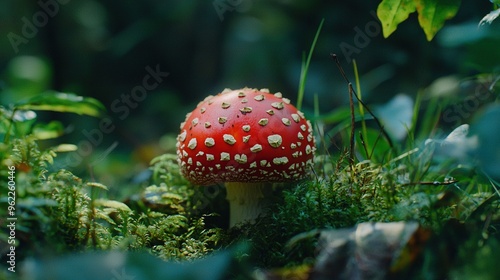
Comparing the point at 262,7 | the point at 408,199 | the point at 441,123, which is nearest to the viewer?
the point at 408,199

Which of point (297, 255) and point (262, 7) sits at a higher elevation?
point (262, 7)

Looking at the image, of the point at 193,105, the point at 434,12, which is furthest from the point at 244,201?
the point at 193,105

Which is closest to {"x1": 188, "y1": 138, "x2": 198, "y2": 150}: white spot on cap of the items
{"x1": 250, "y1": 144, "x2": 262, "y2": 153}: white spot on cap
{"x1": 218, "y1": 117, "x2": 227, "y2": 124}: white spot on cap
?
{"x1": 218, "y1": 117, "x2": 227, "y2": 124}: white spot on cap

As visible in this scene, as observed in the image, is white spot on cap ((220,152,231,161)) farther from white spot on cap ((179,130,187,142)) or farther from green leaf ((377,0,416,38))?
green leaf ((377,0,416,38))

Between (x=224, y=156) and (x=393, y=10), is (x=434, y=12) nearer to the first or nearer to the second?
(x=393, y=10)

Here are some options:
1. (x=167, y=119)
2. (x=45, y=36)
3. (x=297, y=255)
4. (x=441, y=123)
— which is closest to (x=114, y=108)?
(x=167, y=119)

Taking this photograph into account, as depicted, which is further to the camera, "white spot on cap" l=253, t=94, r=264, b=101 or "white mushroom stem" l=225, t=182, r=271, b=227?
"white mushroom stem" l=225, t=182, r=271, b=227

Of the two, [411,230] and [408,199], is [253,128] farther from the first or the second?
[411,230]
